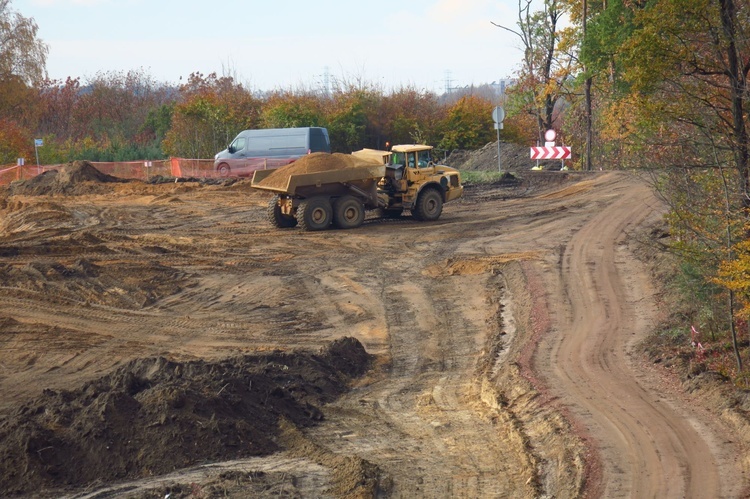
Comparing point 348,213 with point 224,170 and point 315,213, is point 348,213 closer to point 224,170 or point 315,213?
point 315,213

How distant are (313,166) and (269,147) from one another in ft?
46.8

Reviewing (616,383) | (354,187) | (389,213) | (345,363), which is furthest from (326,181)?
(616,383)

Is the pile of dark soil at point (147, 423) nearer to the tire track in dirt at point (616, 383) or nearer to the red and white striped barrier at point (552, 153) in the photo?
the tire track in dirt at point (616, 383)

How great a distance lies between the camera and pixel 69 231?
2323cm

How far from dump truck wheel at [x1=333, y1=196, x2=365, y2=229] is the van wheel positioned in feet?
48.4

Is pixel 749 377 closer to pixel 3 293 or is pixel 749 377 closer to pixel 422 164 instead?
pixel 3 293

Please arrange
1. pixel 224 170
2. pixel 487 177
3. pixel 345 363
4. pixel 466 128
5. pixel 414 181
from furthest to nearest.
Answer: pixel 466 128 < pixel 224 170 < pixel 487 177 < pixel 414 181 < pixel 345 363

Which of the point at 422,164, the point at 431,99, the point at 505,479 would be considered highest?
the point at 431,99

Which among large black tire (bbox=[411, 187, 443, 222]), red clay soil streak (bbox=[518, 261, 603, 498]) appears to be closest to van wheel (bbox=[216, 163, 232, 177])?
large black tire (bbox=[411, 187, 443, 222])

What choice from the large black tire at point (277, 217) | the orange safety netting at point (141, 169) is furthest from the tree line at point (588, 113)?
the large black tire at point (277, 217)

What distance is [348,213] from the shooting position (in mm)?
22719

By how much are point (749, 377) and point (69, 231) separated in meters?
18.8

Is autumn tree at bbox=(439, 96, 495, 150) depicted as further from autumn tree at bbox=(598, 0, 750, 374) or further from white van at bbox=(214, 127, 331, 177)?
autumn tree at bbox=(598, 0, 750, 374)

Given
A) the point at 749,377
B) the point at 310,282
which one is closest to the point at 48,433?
the point at 749,377
